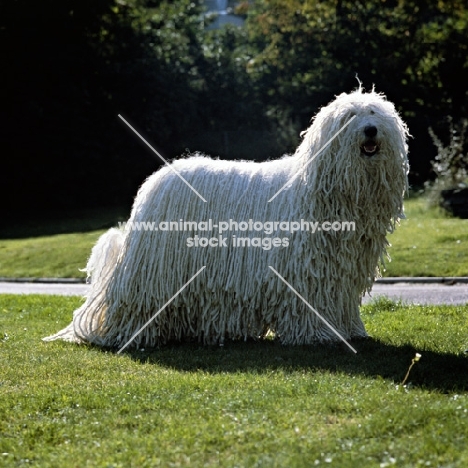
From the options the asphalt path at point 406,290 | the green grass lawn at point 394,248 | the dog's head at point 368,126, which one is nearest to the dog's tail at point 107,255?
the dog's head at point 368,126

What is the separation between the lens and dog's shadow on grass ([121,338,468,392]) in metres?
6.70

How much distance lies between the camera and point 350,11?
31688mm

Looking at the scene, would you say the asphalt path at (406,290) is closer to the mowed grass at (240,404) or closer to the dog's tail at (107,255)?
the mowed grass at (240,404)

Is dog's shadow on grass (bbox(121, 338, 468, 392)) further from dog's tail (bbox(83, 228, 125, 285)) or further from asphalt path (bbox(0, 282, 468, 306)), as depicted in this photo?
asphalt path (bbox(0, 282, 468, 306))

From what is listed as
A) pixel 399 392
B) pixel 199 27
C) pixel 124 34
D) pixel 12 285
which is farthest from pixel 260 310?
pixel 199 27

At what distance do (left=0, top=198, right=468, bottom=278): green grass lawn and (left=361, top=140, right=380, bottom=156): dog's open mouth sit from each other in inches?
226

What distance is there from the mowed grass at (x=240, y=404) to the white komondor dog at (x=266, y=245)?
0.30 metres

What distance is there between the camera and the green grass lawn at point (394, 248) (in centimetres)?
1400

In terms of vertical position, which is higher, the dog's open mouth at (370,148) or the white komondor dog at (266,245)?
the dog's open mouth at (370,148)

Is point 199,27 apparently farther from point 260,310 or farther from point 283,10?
point 260,310

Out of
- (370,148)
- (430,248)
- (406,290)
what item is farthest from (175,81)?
(370,148)

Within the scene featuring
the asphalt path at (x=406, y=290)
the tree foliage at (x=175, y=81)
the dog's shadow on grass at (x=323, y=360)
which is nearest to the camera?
the dog's shadow on grass at (x=323, y=360)

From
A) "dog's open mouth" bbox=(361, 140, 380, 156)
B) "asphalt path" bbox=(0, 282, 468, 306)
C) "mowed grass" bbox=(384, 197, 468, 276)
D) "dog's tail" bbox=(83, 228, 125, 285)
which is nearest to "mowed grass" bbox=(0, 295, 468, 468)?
"dog's tail" bbox=(83, 228, 125, 285)

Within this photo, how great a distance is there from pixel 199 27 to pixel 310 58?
6.91m
